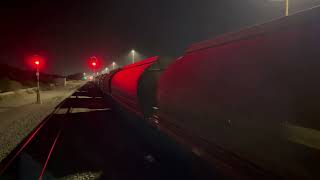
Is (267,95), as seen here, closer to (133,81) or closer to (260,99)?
(260,99)

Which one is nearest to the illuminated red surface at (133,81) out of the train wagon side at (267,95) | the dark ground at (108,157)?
the dark ground at (108,157)

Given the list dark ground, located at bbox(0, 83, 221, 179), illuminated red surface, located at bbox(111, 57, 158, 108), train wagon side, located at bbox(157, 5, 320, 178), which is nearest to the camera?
train wagon side, located at bbox(157, 5, 320, 178)

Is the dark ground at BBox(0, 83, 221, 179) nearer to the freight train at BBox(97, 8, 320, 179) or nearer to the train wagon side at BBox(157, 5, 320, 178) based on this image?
the freight train at BBox(97, 8, 320, 179)

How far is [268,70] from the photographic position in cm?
326

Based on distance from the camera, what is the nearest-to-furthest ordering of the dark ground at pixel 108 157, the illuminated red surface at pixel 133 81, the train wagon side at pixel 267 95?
the train wagon side at pixel 267 95
the dark ground at pixel 108 157
the illuminated red surface at pixel 133 81

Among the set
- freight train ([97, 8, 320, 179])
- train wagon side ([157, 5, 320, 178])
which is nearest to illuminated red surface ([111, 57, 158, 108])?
freight train ([97, 8, 320, 179])

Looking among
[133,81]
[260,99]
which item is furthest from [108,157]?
[260,99]

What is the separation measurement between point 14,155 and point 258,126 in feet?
26.0

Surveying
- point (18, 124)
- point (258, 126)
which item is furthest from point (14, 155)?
point (258, 126)

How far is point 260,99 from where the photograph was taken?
3.37 metres

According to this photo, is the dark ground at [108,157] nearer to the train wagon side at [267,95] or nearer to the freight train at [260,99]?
the freight train at [260,99]

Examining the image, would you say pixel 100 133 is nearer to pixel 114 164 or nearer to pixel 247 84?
pixel 114 164

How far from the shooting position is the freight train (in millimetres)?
2777

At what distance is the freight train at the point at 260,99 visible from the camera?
109 inches
